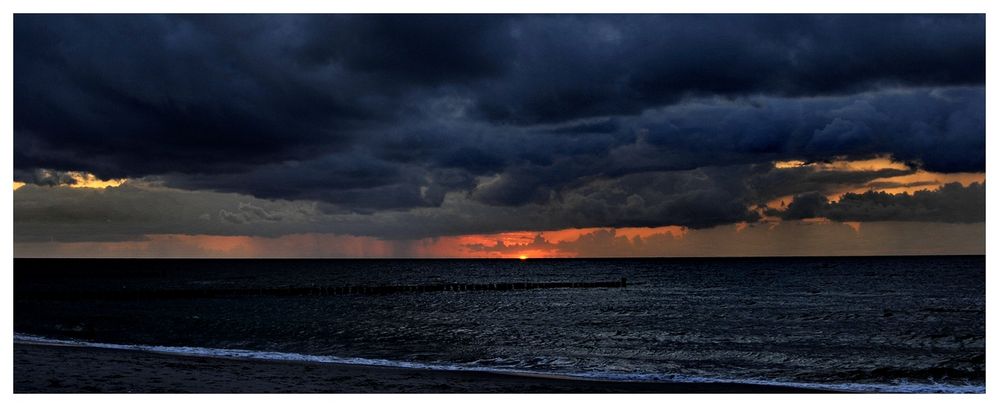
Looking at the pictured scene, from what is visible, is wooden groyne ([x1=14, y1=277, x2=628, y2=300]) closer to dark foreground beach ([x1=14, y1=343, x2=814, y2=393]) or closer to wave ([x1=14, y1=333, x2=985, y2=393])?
wave ([x1=14, y1=333, x2=985, y2=393])

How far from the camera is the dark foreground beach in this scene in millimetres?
22578

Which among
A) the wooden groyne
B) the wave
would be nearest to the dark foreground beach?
the wave

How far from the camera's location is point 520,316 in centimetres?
6138

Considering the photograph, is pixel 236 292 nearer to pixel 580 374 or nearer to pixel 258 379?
pixel 258 379

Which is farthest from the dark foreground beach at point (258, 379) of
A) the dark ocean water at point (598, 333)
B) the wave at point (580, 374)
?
the dark ocean water at point (598, 333)

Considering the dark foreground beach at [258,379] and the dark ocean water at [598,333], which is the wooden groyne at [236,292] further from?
the dark foreground beach at [258,379]

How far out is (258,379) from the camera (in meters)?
25.0

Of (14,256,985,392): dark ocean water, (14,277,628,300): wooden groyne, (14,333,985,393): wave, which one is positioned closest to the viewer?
(14,333,985,393): wave

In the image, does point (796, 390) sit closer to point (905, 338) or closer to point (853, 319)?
point (905, 338)

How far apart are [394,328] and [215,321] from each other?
15307 millimetres

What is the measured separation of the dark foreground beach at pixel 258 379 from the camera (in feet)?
74.1
